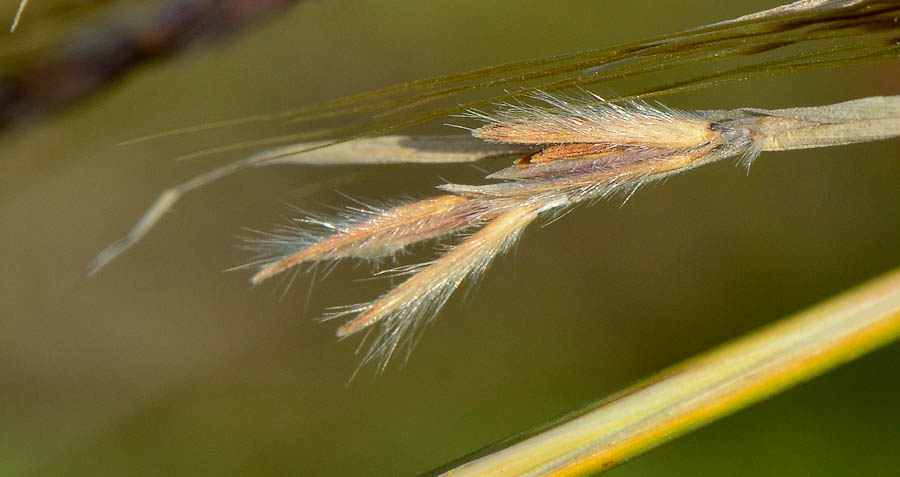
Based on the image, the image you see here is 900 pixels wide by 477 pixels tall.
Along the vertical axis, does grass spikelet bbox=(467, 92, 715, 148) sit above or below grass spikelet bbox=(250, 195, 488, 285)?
above

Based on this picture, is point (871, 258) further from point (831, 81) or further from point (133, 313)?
point (133, 313)

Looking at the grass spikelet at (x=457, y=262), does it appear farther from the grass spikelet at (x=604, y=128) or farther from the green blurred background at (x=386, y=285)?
the green blurred background at (x=386, y=285)

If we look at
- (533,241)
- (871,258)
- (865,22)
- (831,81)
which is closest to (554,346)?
(533,241)

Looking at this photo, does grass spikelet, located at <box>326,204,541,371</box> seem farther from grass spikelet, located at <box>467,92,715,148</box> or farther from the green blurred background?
the green blurred background

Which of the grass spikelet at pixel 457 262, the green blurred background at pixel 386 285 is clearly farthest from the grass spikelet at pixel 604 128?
the green blurred background at pixel 386 285

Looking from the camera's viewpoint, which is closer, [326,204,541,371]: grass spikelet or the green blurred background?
[326,204,541,371]: grass spikelet

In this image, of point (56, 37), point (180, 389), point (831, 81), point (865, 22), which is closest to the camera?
point (865, 22)

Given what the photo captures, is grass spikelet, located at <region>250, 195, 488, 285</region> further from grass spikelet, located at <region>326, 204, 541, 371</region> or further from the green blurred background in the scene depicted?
the green blurred background

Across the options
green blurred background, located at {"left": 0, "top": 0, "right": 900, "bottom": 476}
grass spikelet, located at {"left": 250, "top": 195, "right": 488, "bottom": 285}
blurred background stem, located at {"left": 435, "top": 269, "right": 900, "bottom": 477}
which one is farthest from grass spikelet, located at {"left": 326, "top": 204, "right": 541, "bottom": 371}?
green blurred background, located at {"left": 0, "top": 0, "right": 900, "bottom": 476}
